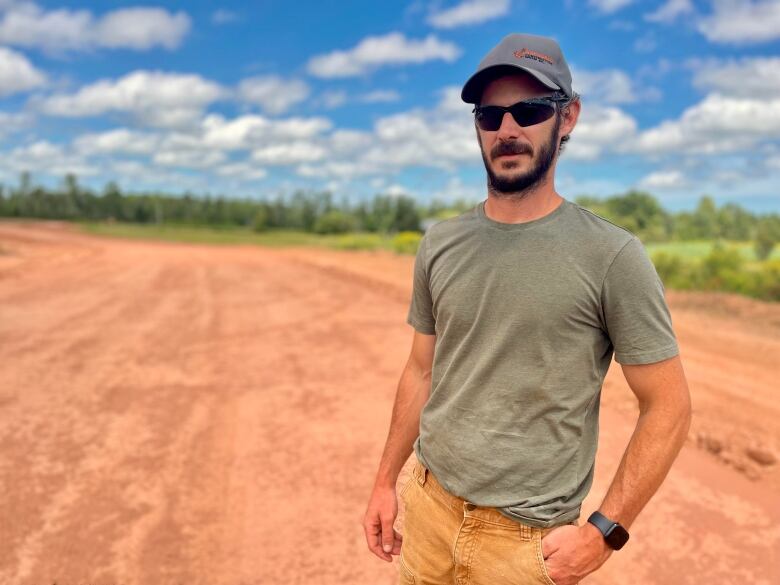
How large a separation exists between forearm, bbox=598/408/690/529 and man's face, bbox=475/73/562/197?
2.24 ft

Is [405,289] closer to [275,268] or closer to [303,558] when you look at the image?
[275,268]

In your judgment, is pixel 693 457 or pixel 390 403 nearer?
pixel 693 457

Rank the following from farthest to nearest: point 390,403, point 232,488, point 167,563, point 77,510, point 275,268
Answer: point 275,268 → point 390,403 → point 232,488 → point 77,510 → point 167,563

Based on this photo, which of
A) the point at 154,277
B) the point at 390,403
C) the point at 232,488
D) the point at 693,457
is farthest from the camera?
the point at 154,277

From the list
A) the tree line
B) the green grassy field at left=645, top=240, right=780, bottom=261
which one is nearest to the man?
the green grassy field at left=645, top=240, right=780, bottom=261

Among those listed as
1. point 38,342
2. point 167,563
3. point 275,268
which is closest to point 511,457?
point 167,563

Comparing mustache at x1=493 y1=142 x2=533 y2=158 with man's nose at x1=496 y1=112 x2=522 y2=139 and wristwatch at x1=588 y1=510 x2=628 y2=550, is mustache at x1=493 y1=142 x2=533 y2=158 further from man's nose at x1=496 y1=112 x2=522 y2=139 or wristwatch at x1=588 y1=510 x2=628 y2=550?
wristwatch at x1=588 y1=510 x2=628 y2=550

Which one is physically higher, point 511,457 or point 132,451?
point 511,457

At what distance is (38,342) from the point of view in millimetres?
8398

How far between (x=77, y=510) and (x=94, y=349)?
437 cm

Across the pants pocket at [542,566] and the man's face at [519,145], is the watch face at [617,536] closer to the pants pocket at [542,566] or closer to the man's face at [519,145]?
the pants pocket at [542,566]

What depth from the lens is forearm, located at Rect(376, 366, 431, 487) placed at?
7.00ft

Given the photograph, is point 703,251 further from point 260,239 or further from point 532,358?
point 260,239

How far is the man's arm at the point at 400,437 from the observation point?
2.13 m
